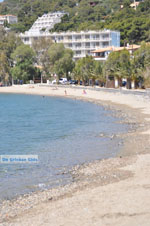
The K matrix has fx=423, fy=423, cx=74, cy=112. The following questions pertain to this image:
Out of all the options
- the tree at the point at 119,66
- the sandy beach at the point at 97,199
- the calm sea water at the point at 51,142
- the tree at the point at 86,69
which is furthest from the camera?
the tree at the point at 86,69

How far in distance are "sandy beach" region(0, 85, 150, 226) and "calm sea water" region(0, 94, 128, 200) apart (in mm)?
1153

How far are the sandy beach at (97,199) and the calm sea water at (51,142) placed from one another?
3.78 ft

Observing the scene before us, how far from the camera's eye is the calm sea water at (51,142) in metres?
18.9

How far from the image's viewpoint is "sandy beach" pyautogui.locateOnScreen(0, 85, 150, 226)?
12898 millimetres

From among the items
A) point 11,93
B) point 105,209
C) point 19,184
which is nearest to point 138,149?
point 19,184

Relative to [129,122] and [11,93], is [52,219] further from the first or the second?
[11,93]

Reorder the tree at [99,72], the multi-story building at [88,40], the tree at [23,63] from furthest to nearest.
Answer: the multi-story building at [88,40], the tree at [23,63], the tree at [99,72]

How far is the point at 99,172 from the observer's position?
1912 cm

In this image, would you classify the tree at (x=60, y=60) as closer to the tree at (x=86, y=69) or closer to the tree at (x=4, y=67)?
the tree at (x=86, y=69)

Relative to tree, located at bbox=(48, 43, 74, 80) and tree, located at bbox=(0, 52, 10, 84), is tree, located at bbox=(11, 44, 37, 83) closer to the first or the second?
tree, located at bbox=(0, 52, 10, 84)

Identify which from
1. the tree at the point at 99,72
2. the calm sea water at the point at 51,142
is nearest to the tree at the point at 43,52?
the tree at the point at 99,72

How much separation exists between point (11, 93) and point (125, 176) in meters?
70.7

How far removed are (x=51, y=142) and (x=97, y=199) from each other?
1476 cm

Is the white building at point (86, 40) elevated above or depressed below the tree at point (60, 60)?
above
